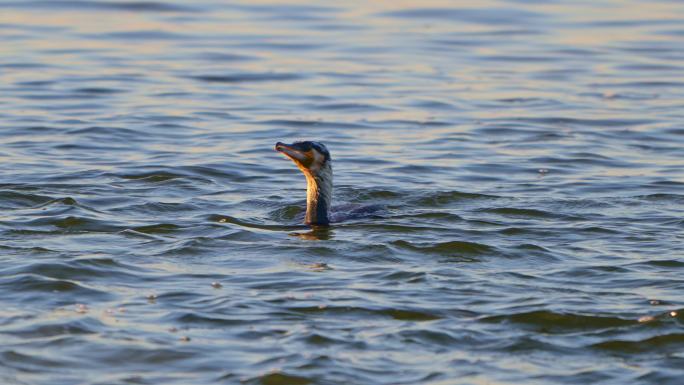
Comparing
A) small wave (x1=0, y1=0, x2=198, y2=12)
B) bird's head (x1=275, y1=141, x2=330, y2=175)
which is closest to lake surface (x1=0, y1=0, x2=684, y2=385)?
small wave (x1=0, y1=0, x2=198, y2=12)

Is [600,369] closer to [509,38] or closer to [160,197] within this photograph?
[160,197]

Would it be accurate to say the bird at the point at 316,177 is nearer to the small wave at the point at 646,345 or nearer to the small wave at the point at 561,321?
the small wave at the point at 561,321

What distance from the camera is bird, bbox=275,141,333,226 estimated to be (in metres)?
12.7

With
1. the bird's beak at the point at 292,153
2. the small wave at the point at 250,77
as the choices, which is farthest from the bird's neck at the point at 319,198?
the small wave at the point at 250,77

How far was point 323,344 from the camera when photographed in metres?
8.91

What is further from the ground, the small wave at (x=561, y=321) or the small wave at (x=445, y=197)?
the small wave at (x=561, y=321)

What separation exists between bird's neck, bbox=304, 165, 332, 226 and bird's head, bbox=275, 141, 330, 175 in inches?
1.8

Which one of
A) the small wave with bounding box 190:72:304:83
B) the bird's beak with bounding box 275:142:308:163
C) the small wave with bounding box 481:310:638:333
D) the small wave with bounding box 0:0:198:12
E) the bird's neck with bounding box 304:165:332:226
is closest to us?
the small wave with bounding box 481:310:638:333

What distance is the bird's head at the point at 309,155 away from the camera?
12.7m

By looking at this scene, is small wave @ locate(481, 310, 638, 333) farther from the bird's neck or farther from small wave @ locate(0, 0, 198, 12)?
small wave @ locate(0, 0, 198, 12)

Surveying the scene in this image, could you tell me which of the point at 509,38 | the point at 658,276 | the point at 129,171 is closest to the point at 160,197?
the point at 129,171

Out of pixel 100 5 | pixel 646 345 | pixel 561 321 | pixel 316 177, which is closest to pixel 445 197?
pixel 316 177

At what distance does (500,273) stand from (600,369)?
2.34 m

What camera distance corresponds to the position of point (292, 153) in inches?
498
